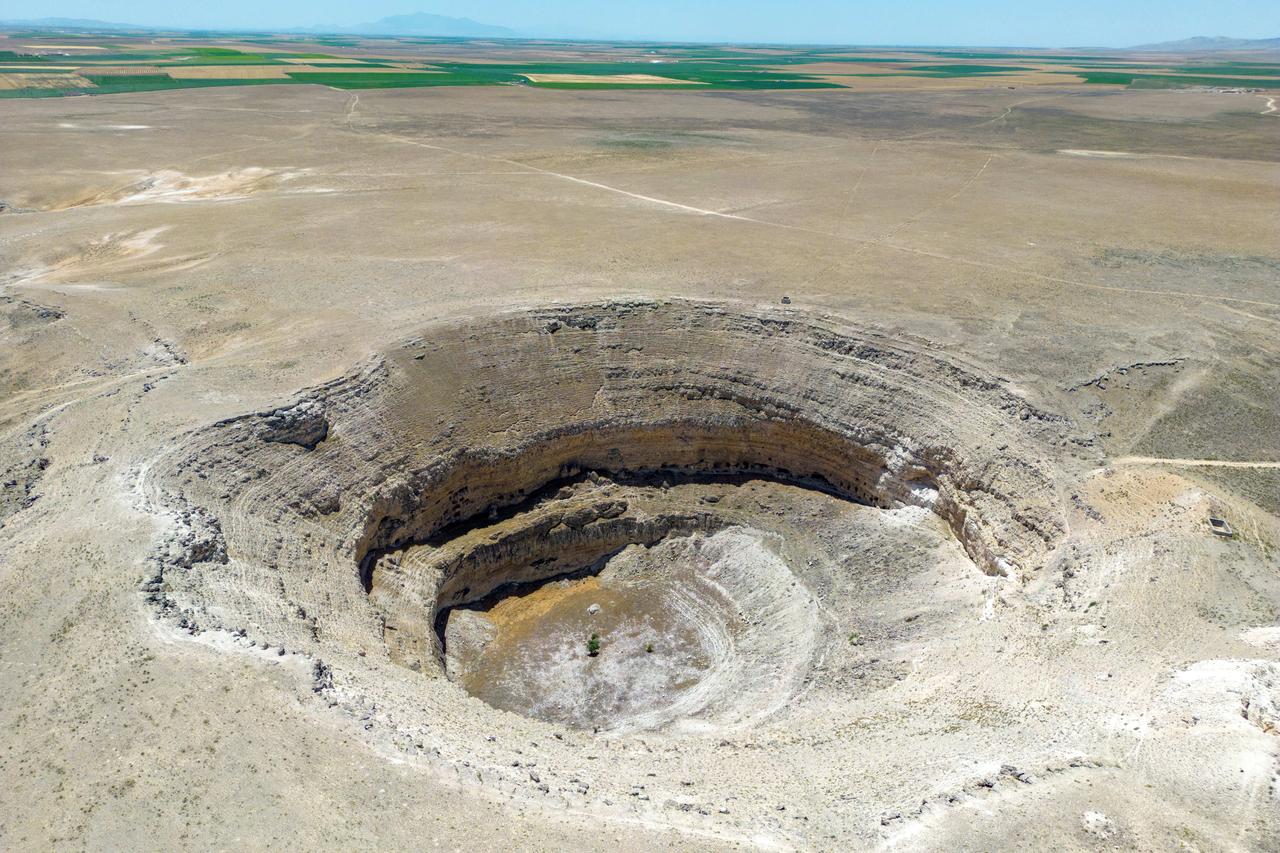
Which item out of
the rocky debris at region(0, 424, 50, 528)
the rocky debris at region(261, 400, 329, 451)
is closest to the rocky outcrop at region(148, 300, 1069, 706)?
the rocky debris at region(261, 400, 329, 451)

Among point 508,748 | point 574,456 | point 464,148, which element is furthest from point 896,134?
point 508,748

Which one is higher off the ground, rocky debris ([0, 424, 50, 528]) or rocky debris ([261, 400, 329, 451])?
rocky debris ([261, 400, 329, 451])

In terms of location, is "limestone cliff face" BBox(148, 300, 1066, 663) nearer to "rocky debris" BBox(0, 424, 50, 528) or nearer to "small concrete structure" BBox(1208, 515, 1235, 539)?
"rocky debris" BBox(0, 424, 50, 528)

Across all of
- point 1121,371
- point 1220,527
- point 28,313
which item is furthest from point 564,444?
point 28,313

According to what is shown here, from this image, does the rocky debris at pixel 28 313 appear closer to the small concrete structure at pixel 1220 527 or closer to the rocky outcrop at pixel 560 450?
the rocky outcrop at pixel 560 450

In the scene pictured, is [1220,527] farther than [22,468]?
No

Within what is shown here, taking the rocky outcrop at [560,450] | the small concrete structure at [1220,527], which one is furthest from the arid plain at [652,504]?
the small concrete structure at [1220,527]

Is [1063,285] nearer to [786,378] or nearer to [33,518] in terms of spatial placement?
[786,378]

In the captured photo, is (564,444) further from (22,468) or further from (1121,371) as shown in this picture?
(1121,371)
